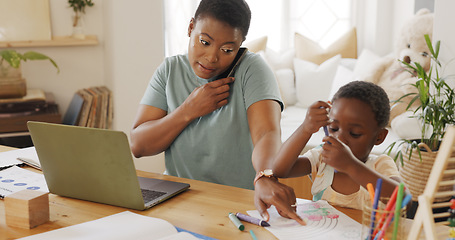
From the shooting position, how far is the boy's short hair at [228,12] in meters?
1.40

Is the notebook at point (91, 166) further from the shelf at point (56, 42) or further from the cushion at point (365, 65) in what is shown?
the cushion at point (365, 65)

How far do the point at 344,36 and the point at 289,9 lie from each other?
1.89 ft

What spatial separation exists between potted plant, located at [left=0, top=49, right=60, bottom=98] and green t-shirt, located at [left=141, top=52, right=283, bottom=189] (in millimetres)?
1408

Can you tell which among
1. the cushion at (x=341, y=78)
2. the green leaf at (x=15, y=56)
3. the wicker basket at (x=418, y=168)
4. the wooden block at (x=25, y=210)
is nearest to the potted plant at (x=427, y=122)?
the wicker basket at (x=418, y=168)

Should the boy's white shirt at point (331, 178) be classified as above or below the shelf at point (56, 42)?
below

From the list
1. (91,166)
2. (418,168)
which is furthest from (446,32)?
(91,166)

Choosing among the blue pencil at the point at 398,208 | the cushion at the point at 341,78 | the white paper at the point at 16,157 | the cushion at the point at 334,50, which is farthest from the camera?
the cushion at the point at 334,50

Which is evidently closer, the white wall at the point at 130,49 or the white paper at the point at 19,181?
the white paper at the point at 19,181

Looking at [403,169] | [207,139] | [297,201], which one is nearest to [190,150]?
[207,139]

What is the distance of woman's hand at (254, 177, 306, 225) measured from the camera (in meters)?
1.06

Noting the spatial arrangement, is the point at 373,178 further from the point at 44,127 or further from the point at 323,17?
the point at 323,17

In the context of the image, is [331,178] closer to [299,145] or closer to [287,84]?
[299,145]

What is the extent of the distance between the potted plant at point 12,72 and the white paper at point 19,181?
141cm

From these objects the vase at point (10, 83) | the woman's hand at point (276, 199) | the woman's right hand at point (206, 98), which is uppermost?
the woman's right hand at point (206, 98)
